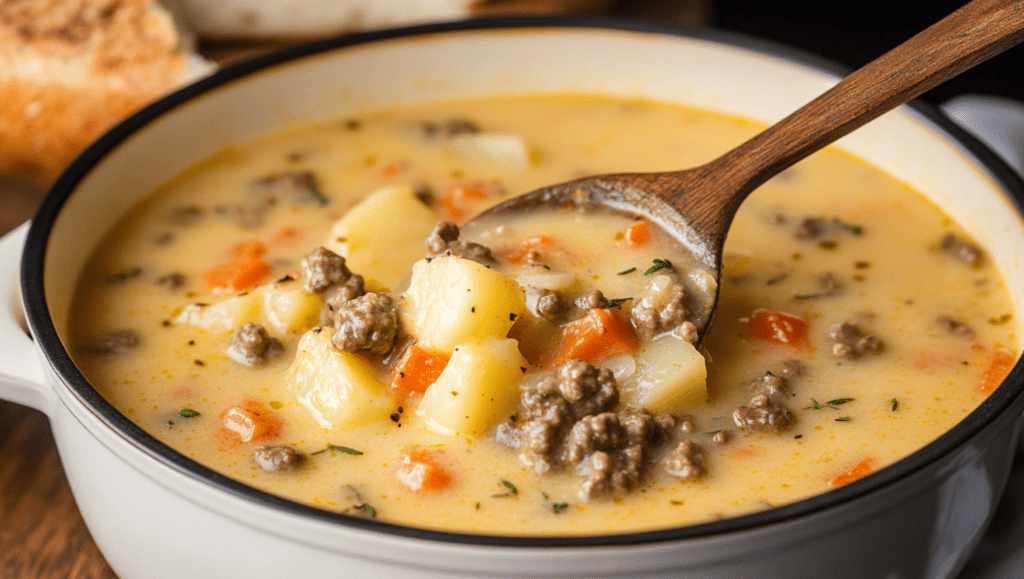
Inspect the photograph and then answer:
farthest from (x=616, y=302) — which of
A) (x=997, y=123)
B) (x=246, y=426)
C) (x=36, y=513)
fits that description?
(x=997, y=123)

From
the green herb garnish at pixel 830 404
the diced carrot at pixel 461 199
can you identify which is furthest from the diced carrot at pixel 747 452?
the diced carrot at pixel 461 199

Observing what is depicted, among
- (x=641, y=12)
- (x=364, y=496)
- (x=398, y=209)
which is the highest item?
(x=641, y=12)

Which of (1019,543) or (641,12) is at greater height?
(641,12)

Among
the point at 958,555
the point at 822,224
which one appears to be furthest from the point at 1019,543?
the point at 822,224

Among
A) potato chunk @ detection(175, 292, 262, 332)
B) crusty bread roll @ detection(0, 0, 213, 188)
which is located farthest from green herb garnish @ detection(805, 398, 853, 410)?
crusty bread roll @ detection(0, 0, 213, 188)

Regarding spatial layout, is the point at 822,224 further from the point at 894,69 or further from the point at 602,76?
the point at 602,76

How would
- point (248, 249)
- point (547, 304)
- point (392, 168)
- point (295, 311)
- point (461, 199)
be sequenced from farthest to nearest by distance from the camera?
point (392, 168) → point (461, 199) → point (248, 249) → point (295, 311) → point (547, 304)

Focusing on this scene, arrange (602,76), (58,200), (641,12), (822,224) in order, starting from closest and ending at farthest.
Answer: (58,200) → (822,224) → (602,76) → (641,12)

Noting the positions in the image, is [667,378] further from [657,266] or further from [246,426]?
[246,426]
